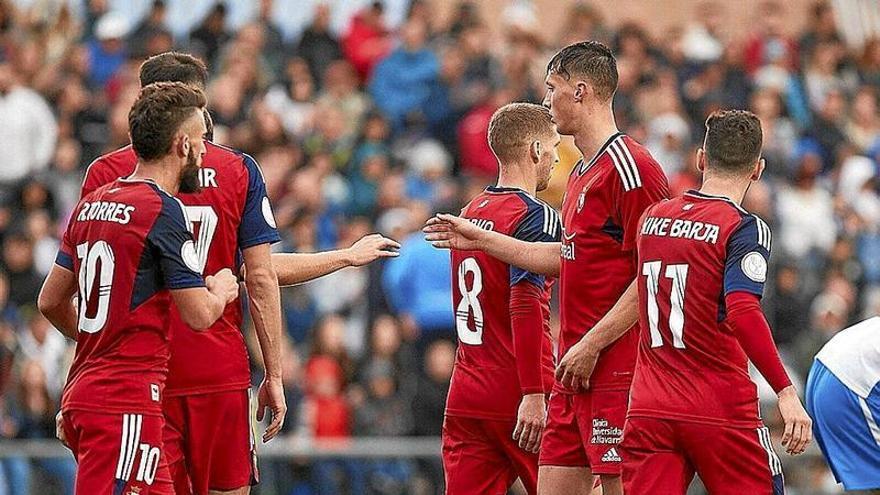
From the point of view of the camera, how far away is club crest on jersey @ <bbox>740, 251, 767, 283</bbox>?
7625mm

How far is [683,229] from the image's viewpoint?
25.7 ft

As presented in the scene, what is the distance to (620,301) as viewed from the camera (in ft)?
27.1

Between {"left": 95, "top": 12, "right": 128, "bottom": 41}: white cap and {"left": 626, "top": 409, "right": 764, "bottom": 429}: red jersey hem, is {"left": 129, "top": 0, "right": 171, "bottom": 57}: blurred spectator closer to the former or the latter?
{"left": 95, "top": 12, "right": 128, "bottom": 41}: white cap

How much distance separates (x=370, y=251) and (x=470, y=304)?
1.93 ft

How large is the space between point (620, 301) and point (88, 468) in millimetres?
2574

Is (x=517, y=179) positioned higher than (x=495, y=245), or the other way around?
(x=517, y=179)

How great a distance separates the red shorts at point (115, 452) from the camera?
7.44 m

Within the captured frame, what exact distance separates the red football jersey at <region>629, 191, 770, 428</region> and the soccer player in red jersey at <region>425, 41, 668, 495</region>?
1.18 feet

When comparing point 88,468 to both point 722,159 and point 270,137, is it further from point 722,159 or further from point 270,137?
point 270,137

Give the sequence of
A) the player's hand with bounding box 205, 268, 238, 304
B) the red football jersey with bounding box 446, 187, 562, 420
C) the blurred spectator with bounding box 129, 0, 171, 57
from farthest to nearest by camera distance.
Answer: the blurred spectator with bounding box 129, 0, 171, 57 → the red football jersey with bounding box 446, 187, 562, 420 → the player's hand with bounding box 205, 268, 238, 304

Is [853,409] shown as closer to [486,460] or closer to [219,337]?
[486,460]

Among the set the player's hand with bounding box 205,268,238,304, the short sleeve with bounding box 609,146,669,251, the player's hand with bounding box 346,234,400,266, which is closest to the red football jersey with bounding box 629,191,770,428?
the short sleeve with bounding box 609,146,669,251

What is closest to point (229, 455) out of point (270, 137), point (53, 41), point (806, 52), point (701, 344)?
point (701, 344)

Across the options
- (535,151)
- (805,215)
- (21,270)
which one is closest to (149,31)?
(21,270)
